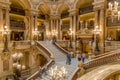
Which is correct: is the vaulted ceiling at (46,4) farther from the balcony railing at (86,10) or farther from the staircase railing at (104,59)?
the staircase railing at (104,59)

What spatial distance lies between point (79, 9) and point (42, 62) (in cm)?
927

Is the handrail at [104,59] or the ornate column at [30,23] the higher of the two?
the ornate column at [30,23]

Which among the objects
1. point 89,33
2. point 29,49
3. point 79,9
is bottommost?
point 29,49

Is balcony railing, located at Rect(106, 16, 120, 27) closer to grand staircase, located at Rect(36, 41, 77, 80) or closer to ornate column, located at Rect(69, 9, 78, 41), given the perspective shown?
ornate column, located at Rect(69, 9, 78, 41)

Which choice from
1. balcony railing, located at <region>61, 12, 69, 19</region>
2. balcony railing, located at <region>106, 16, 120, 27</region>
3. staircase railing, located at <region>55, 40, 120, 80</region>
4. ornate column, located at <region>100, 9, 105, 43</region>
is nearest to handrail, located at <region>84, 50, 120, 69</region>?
staircase railing, located at <region>55, 40, 120, 80</region>

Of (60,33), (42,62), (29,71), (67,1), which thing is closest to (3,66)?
(29,71)

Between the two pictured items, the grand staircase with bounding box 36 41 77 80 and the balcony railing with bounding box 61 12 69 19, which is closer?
the grand staircase with bounding box 36 41 77 80

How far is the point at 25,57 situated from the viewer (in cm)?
1788

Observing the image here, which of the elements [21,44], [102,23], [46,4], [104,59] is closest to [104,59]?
[104,59]

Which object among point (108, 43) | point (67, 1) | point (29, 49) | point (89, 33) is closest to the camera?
point (108, 43)

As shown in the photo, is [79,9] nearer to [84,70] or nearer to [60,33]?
[60,33]

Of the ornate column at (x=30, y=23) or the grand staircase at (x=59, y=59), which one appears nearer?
the grand staircase at (x=59, y=59)

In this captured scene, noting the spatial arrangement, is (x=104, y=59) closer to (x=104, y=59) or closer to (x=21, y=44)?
(x=104, y=59)

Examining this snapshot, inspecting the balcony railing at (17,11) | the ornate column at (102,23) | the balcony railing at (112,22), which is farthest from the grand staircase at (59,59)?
the balcony railing at (17,11)
